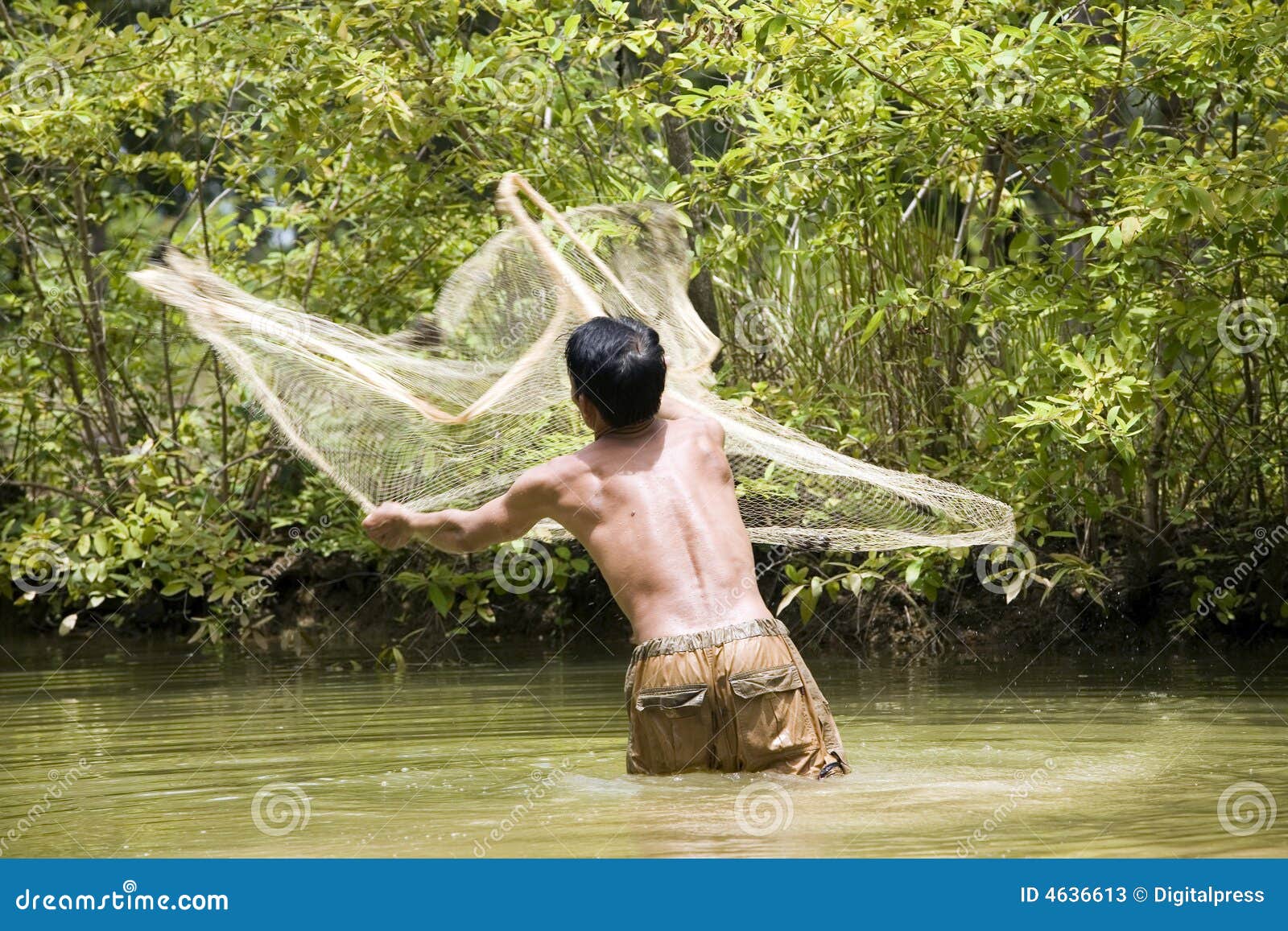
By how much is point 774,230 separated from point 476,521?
3970mm

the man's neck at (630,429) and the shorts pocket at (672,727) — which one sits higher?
the man's neck at (630,429)

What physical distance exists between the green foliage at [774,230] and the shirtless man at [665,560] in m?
2.45

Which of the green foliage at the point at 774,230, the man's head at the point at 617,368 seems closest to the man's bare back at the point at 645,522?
the man's head at the point at 617,368

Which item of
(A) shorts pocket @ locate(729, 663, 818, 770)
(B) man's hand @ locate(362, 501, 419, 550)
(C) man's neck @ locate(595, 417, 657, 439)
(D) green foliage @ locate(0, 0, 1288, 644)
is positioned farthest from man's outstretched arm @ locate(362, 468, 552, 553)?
(D) green foliage @ locate(0, 0, 1288, 644)

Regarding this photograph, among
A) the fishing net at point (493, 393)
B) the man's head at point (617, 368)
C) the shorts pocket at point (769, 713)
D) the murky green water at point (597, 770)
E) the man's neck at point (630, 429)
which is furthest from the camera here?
the fishing net at point (493, 393)

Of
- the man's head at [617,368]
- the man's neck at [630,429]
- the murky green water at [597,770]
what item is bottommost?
the murky green water at [597,770]

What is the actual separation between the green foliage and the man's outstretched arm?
2779 mm

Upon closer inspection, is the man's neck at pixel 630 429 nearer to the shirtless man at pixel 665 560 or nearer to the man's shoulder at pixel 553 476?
the shirtless man at pixel 665 560

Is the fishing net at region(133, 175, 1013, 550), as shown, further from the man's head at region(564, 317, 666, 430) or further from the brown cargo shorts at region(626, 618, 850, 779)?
the brown cargo shorts at region(626, 618, 850, 779)

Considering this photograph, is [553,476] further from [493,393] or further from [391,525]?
[493,393]

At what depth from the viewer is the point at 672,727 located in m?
4.90

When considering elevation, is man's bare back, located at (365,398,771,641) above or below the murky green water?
above

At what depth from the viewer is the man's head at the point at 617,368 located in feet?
16.1

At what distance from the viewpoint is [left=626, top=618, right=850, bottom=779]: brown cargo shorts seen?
4.80m
